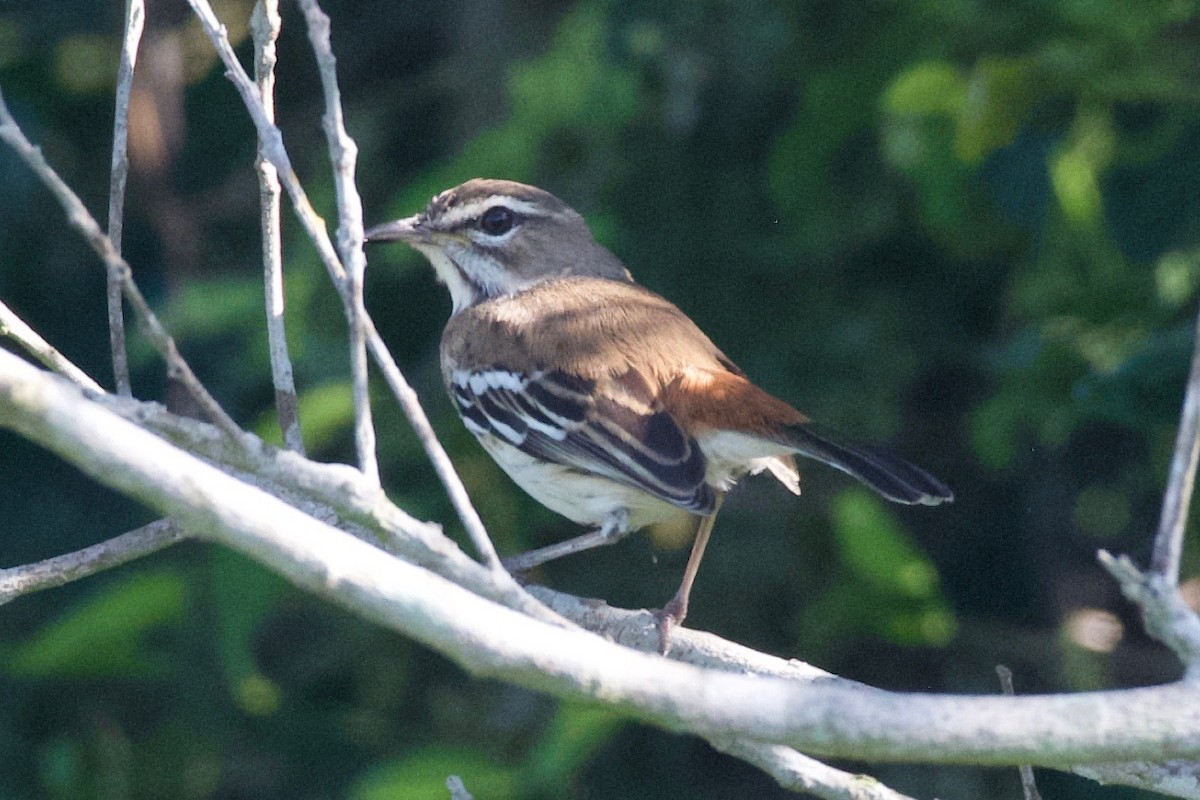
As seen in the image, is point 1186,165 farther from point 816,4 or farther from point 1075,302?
point 816,4

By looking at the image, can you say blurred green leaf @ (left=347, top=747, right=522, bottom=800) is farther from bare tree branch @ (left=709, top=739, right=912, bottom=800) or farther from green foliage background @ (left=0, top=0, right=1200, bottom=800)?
bare tree branch @ (left=709, top=739, right=912, bottom=800)

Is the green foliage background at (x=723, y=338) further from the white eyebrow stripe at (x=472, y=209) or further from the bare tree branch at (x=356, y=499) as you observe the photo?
the bare tree branch at (x=356, y=499)

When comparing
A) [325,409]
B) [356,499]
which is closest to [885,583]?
[325,409]

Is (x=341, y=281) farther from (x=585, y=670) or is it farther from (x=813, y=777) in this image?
(x=813, y=777)

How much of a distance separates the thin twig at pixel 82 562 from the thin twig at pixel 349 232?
3.58ft

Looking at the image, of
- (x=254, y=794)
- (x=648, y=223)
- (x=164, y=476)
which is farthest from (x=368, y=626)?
(x=164, y=476)

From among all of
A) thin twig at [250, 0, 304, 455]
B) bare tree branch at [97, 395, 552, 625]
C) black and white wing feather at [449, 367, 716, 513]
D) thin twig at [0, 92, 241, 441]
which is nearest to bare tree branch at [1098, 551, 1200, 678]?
bare tree branch at [97, 395, 552, 625]

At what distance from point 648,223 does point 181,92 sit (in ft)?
7.37

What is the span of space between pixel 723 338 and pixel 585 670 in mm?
3935

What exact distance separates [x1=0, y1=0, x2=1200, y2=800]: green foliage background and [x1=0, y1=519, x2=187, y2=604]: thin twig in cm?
178

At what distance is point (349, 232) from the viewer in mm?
2895

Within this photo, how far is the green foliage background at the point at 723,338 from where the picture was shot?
5438 mm

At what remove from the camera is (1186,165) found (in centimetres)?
519

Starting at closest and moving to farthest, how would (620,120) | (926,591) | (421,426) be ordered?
(421,426) < (926,591) < (620,120)
